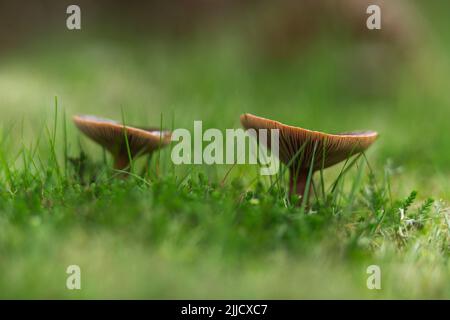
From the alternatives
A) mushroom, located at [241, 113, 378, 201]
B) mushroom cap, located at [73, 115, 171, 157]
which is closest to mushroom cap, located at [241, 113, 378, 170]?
mushroom, located at [241, 113, 378, 201]

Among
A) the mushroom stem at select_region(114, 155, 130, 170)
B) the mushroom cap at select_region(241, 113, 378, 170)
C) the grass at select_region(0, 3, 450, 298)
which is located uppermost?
the mushroom cap at select_region(241, 113, 378, 170)

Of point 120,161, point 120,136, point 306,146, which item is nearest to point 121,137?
point 120,136

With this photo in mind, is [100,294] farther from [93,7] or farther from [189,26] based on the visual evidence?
[93,7]

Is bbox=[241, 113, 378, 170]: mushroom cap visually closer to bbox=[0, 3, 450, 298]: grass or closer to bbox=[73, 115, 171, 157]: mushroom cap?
bbox=[0, 3, 450, 298]: grass

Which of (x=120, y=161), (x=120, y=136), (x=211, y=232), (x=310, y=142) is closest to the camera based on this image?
(x=211, y=232)

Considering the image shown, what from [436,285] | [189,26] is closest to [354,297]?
[436,285]

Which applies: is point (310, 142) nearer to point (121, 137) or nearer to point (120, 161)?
point (121, 137)
